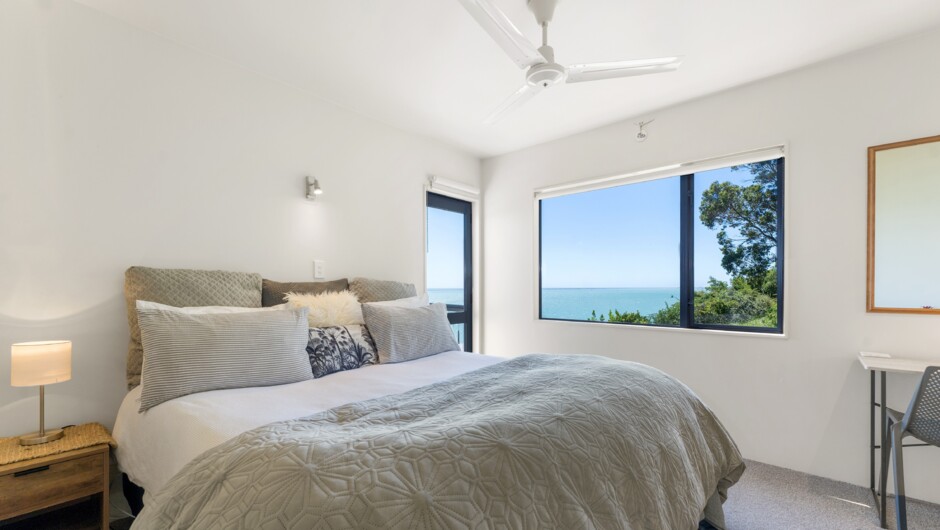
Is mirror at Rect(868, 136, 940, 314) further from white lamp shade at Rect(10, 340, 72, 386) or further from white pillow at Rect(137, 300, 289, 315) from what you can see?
white lamp shade at Rect(10, 340, 72, 386)

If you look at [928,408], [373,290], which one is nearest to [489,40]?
[373,290]

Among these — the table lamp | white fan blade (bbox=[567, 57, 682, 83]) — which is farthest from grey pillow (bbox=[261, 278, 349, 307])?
white fan blade (bbox=[567, 57, 682, 83])

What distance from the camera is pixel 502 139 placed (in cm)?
363

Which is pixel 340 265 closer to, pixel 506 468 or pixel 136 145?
pixel 136 145

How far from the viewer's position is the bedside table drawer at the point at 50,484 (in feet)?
4.58

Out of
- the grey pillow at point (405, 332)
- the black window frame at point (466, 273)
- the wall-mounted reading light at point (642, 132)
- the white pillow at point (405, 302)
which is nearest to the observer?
the grey pillow at point (405, 332)

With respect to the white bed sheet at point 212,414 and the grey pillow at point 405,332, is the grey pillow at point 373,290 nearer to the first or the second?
the grey pillow at point 405,332

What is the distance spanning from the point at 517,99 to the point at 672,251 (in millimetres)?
1897

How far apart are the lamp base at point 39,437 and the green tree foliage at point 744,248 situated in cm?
368

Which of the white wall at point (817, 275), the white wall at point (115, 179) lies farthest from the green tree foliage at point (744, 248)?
the white wall at point (115, 179)

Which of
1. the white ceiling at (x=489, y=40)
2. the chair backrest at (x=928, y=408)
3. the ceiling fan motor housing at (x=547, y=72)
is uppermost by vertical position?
the white ceiling at (x=489, y=40)

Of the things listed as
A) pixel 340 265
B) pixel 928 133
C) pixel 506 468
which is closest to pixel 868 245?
pixel 928 133

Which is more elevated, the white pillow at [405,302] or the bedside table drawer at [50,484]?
the white pillow at [405,302]

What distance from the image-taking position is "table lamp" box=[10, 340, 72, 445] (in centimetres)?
149
